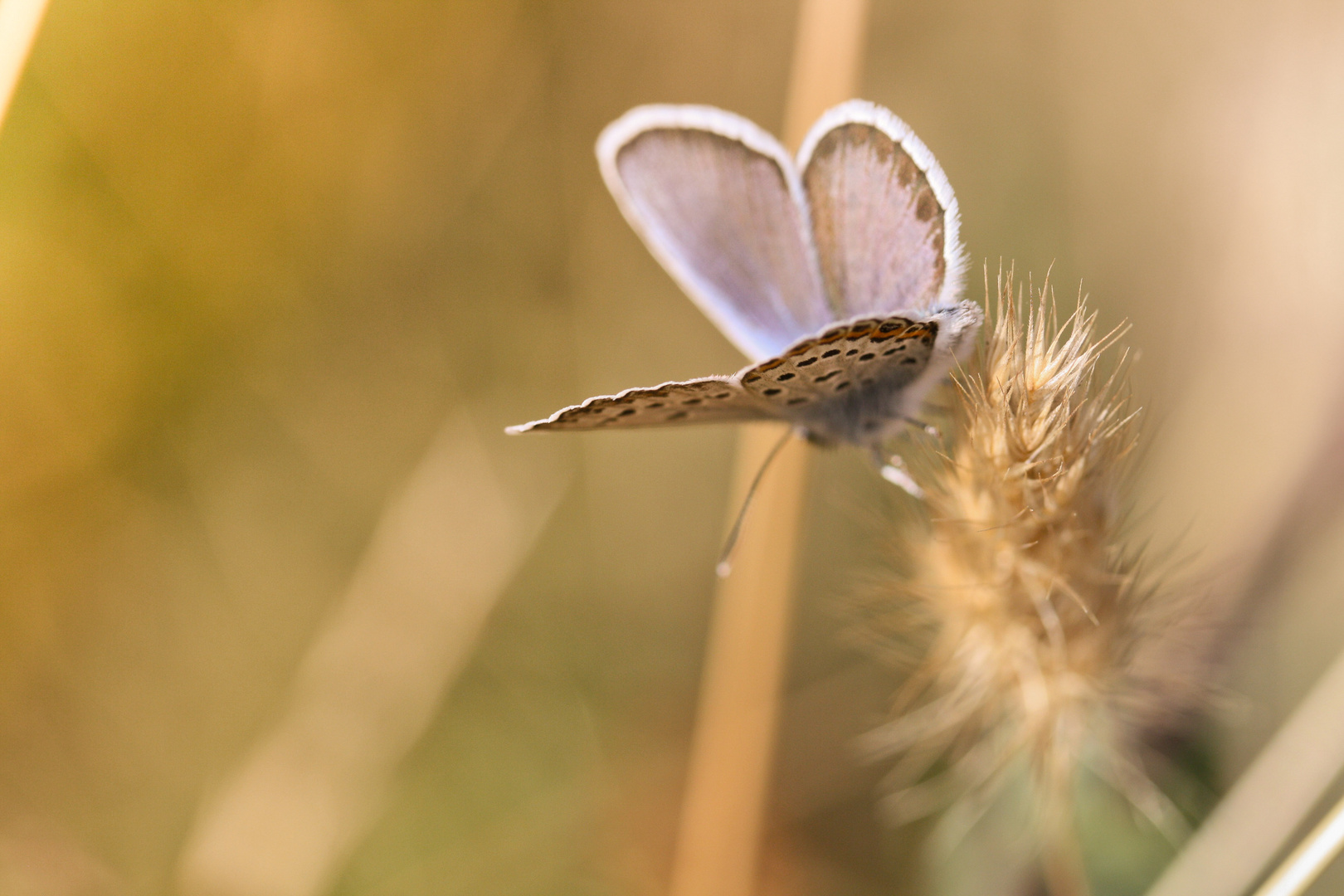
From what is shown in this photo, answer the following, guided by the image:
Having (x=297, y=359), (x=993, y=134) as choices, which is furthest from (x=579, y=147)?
(x=993, y=134)

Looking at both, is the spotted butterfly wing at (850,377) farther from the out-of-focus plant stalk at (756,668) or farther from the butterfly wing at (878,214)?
the out-of-focus plant stalk at (756,668)

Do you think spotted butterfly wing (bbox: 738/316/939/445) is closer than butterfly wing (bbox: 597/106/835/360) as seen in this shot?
Yes

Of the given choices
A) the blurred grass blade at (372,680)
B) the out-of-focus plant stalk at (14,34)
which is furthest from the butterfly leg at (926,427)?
the out-of-focus plant stalk at (14,34)

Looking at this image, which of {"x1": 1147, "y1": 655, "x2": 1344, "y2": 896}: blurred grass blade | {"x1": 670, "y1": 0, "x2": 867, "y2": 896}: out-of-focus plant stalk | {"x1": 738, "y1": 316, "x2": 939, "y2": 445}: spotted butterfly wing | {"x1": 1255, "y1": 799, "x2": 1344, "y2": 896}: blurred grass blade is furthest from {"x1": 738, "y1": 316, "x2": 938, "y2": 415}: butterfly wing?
{"x1": 1147, "y1": 655, "x2": 1344, "y2": 896}: blurred grass blade

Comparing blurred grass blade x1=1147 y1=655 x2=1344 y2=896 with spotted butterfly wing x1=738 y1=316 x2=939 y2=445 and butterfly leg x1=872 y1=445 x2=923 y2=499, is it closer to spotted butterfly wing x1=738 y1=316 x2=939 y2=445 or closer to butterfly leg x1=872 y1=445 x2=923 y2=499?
butterfly leg x1=872 y1=445 x2=923 y2=499

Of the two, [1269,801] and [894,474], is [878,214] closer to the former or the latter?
[894,474]
